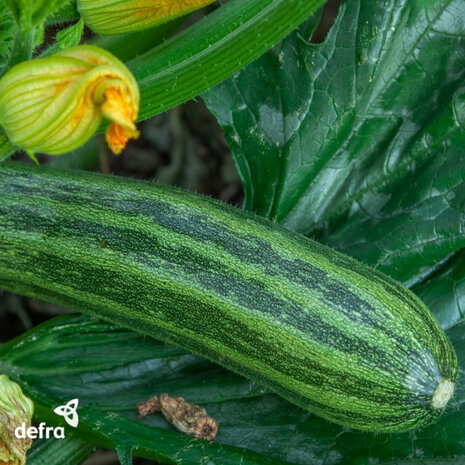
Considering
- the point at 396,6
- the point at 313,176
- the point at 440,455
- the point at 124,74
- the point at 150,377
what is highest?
the point at 396,6

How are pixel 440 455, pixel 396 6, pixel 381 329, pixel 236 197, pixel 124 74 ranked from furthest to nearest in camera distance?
pixel 236 197 → pixel 396 6 → pixel 440 455 → pixel 381 329 → pixel 124 74

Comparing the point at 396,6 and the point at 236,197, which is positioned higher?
the point at 396,6

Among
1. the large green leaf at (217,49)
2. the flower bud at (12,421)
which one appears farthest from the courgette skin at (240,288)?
the flower bud at (12,421)

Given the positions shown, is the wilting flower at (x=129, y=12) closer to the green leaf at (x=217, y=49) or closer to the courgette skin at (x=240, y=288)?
the green leaf at (x=217, y=49)

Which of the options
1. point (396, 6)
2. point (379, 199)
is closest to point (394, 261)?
point (379, 199)

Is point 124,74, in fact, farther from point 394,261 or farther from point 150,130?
point 150,130

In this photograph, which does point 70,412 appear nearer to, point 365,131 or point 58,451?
point 58,451
